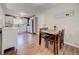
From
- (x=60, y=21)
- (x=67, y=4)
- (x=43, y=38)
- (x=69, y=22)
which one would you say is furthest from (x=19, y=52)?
(x=67, y=4)

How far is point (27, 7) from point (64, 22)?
0.75m

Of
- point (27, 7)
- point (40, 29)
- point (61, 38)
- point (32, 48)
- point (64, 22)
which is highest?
point (27, 7)

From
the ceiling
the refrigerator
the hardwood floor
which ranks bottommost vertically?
the hardwood floor

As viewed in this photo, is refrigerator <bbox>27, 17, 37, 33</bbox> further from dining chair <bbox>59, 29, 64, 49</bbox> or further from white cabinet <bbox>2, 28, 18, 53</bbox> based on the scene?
dining chair <bbox>59, 29, 64, 49</bbox>

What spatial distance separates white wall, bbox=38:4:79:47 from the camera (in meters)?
2.10

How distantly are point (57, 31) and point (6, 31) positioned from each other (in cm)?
97

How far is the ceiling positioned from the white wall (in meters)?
0.09

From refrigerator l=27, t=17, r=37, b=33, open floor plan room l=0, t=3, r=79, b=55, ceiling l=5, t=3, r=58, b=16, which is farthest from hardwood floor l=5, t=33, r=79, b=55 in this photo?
ceiling l=5, t=3, r=58, b=16

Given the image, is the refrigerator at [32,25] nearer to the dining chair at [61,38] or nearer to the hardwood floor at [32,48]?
the hardwood floor at [32,48]

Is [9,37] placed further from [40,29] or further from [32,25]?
[40,29]

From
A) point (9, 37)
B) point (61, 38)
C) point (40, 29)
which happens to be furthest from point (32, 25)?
point (61, 38)

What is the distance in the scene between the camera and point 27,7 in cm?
208

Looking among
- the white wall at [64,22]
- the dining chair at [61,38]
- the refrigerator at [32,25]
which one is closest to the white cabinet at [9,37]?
the refrigerator at [32,25]

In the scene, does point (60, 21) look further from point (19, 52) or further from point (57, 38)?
point (19, 52)
